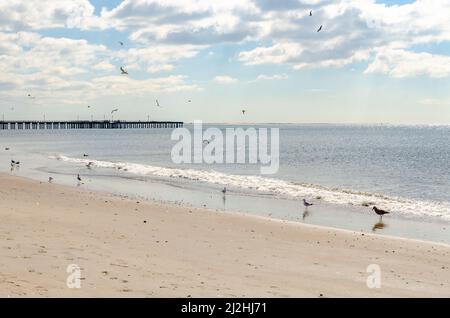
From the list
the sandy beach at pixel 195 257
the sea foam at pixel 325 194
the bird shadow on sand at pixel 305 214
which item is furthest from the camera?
the sea foam at pixel 325 194

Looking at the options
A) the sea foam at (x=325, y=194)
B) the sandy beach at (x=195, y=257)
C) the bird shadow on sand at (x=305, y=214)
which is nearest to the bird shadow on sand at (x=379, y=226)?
the sandy beach at (x=195, y=257)

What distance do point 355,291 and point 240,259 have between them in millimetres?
2943

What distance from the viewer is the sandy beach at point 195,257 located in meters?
8.72

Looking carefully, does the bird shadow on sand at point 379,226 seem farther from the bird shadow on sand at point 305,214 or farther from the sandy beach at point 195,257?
the bird shadow on sand at point 305,214

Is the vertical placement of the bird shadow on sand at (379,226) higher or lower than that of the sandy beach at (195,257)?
higher

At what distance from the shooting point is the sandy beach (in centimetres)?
872

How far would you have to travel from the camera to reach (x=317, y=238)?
14789mm

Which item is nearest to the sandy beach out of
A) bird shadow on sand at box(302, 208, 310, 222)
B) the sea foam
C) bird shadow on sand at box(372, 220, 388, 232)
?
bird shadow on sand at box(372, 220, 388, 232)

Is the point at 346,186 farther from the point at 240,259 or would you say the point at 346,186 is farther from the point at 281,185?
the point at 240,259

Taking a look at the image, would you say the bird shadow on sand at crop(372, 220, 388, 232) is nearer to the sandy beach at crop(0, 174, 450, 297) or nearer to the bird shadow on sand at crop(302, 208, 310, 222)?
the sandy beach at crop(0, 174, 450, 297)

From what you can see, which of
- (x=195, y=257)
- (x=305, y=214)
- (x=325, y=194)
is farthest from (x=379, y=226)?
(x=195, y=257)

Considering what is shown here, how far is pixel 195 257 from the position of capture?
1122 cm

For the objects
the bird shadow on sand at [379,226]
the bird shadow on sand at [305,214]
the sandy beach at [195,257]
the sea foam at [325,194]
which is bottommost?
the sandy beach at [195,257]
